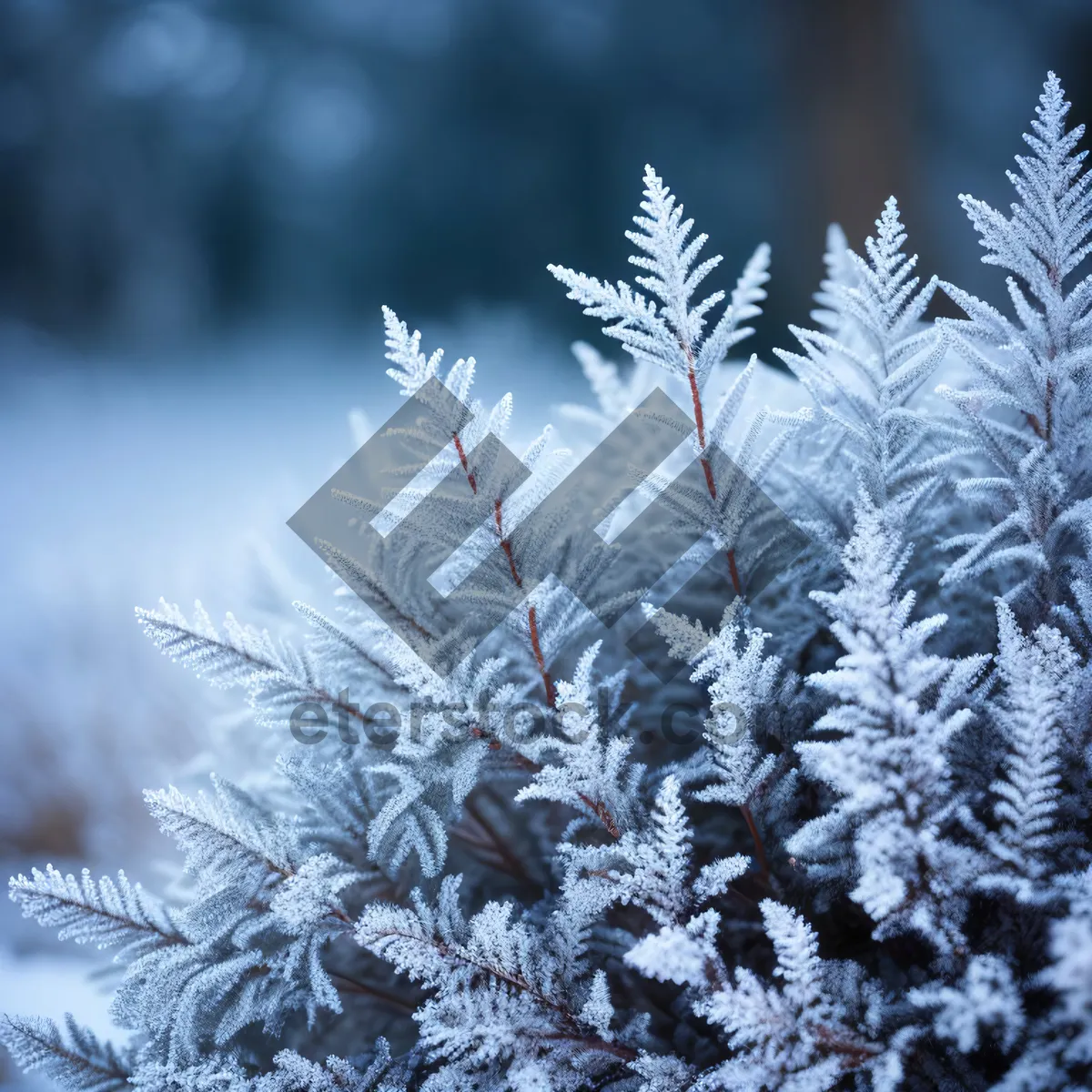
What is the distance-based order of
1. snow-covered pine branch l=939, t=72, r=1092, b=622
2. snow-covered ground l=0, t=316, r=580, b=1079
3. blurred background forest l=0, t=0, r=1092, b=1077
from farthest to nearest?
blurred background forest l=0, t=0, r=1092, b=1077, snow-covered ground l=0, t=316, r=580, b=1079, snow-covered pine branch l=939, t=72, r=1092, b=622

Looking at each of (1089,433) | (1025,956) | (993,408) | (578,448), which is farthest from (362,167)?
(1025,956)

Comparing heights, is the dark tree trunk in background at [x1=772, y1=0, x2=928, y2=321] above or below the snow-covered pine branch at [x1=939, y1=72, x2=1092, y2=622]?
above

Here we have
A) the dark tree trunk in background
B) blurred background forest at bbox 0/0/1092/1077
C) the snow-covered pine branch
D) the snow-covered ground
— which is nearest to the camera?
the snow-covered pine branch

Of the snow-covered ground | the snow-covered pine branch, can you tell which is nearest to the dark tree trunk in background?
the snow-covered ground

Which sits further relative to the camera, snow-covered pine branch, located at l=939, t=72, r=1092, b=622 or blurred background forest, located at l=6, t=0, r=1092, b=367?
blurred background forest, located at l=6, t=0, r=1092, b=367

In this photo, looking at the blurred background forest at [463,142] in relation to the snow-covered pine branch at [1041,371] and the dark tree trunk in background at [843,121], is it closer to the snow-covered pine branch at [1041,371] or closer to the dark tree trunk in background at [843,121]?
the dark tree trunk in background at [843,121]

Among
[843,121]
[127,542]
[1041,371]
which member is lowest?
[1041,371]

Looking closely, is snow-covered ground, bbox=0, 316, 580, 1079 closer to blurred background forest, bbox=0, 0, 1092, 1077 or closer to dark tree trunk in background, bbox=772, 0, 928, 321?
blurred background forest, bbox=0, 0, 1092, 1077

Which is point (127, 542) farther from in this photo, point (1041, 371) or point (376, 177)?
point (1041, 371)

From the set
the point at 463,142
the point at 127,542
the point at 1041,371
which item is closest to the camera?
the point at 1041,371

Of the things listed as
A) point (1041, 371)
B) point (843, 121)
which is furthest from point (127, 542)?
point (843, 121)
